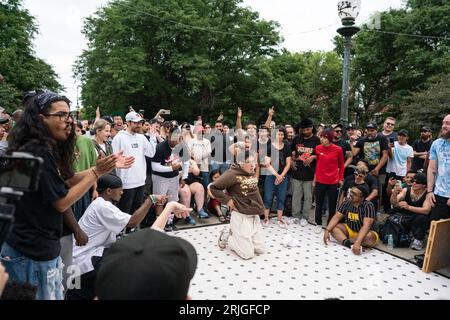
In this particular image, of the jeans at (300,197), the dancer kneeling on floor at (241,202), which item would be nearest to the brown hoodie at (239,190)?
the dancer kneeling on floor at (241,202)

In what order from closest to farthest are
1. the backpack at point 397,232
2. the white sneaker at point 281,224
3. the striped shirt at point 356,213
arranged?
1. the striped shirt at point 356,213
2. the backpack at point 397,232
3. the white sneaker at point 281,224

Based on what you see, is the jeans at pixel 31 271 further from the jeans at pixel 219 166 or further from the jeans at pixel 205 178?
the jeans at pixel 219 166

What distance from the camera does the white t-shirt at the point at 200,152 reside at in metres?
6.04

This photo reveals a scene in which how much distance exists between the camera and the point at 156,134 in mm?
5973

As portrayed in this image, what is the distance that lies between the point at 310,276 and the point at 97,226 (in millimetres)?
2480

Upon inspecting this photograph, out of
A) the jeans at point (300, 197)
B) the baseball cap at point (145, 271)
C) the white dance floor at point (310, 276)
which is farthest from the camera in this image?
the jeans at point (300, 197)

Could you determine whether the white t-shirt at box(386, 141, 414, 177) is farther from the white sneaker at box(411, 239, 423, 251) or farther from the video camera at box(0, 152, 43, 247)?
the video camera at box(0, 152, 43, 247)

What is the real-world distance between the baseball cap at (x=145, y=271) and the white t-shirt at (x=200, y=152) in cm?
502

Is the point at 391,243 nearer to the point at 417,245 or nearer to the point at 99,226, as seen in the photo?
the point at 417,245

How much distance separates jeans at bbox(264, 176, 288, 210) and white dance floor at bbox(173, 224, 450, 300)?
1.14 meters

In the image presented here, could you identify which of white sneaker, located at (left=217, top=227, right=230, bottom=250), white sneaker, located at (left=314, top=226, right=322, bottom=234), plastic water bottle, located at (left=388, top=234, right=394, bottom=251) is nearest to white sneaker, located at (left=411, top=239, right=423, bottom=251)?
plastic water bottle, located at (left=388, top=234, right=394, bottom=251)

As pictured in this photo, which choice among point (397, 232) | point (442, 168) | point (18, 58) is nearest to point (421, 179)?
point (442, 168)

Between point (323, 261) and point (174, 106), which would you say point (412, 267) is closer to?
point (323, 261)

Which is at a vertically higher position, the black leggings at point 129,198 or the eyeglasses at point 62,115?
the eyeglasses at point 62,115
